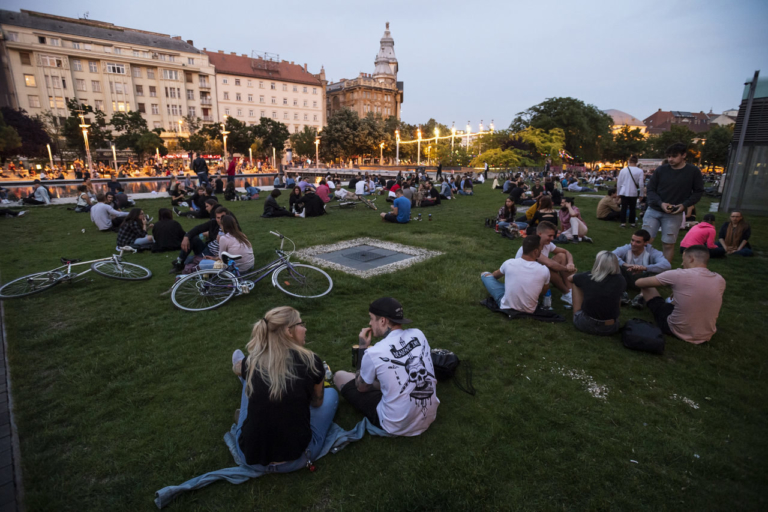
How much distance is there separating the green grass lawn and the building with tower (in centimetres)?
9332

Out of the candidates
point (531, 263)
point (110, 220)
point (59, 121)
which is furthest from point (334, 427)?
point (59, 121)

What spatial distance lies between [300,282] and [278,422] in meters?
3.91

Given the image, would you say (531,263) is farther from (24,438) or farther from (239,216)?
(239,216)

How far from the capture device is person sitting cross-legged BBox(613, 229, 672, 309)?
602 centimetres

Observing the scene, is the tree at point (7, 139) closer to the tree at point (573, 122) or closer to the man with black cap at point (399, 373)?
the man with black cap at point (399, 373)

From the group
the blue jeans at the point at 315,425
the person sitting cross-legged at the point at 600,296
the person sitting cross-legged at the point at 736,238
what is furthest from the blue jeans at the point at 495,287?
the person sitting cross-legged at the point at 736,238

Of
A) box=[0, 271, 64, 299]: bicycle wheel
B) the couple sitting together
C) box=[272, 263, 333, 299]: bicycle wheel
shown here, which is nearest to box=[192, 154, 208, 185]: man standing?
box=[0, 271, 64, 299]: bicycle wheel

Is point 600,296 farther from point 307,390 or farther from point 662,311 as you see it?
point 307,390

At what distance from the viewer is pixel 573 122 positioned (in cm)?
5538

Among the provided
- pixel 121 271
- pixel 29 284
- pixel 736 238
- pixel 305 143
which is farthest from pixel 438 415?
pixel 305 143

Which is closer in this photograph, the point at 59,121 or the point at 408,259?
the point at 408,259

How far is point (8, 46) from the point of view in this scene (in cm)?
5400

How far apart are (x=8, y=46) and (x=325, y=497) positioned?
263 feet

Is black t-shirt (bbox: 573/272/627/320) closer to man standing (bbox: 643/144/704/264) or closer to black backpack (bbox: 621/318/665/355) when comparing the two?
black backpack (bbox: 621/318/665/355)
